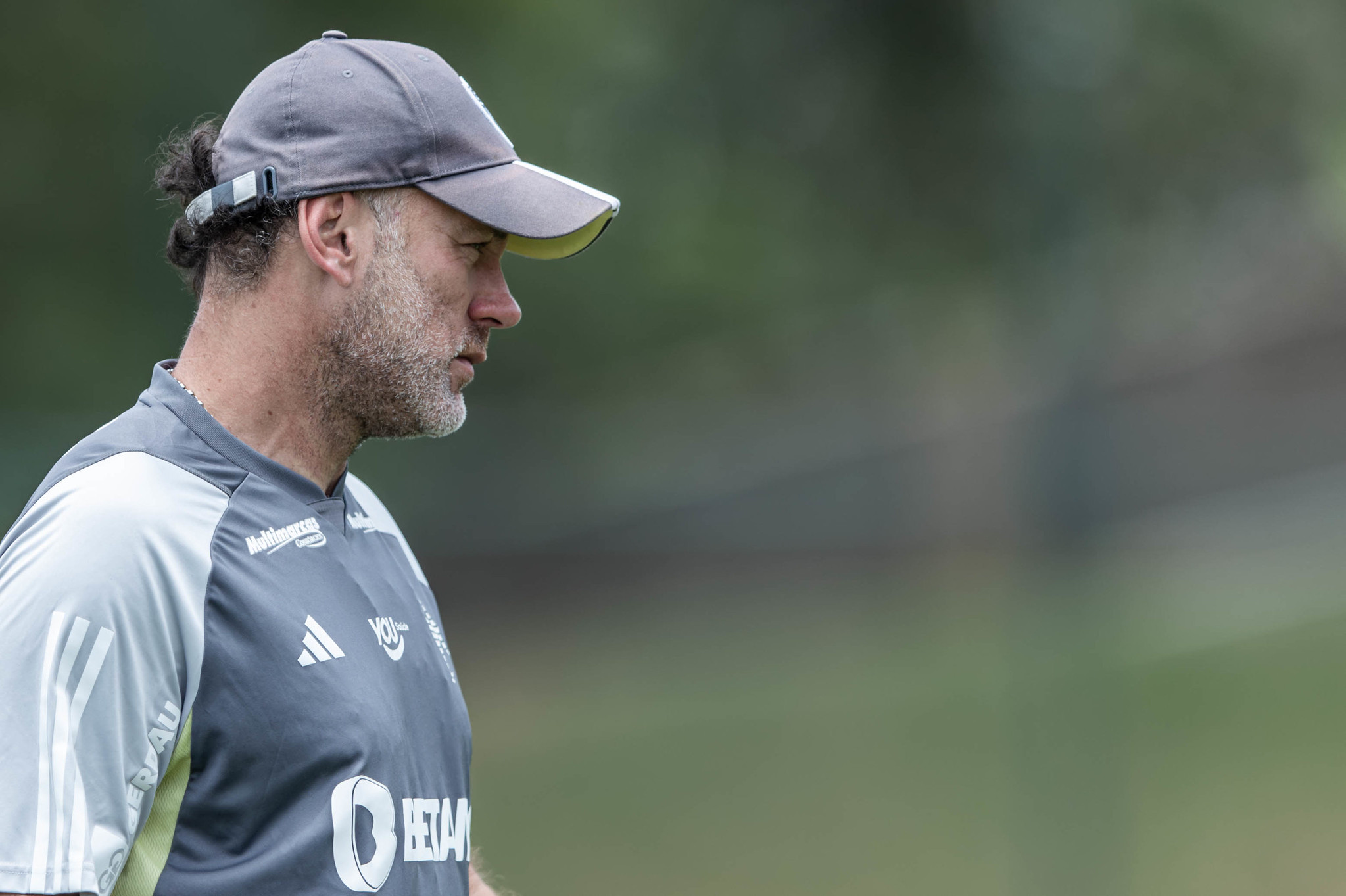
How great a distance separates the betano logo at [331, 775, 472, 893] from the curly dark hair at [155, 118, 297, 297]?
68 cm

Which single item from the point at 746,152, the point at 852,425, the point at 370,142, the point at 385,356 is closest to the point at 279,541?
the point at 385,356

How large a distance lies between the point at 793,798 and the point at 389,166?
6.04 meters

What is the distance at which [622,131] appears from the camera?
10.3 meters

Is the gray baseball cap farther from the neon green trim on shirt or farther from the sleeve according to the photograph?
the neon green trim on shirt

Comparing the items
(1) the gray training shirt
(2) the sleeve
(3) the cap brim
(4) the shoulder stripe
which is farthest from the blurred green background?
(4) the shoulder stripe

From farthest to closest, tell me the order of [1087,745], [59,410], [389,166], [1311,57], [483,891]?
[59,410]
[1311,57]
[1087,745]
[483,891]
[389,166]

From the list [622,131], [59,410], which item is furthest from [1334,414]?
[59,410]

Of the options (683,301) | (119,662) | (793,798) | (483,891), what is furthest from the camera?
(683,301)

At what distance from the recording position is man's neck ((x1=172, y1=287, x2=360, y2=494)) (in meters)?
1.76

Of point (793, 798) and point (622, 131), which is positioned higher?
point (622, 131)

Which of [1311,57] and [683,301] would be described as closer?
[1311,57]

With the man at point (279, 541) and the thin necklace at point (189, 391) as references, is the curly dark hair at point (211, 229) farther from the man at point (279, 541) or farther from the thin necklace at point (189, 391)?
the thin necklace at point (189, 391)

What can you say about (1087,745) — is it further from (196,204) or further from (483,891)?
(196,204)

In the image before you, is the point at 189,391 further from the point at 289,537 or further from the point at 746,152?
the point at 746,152
